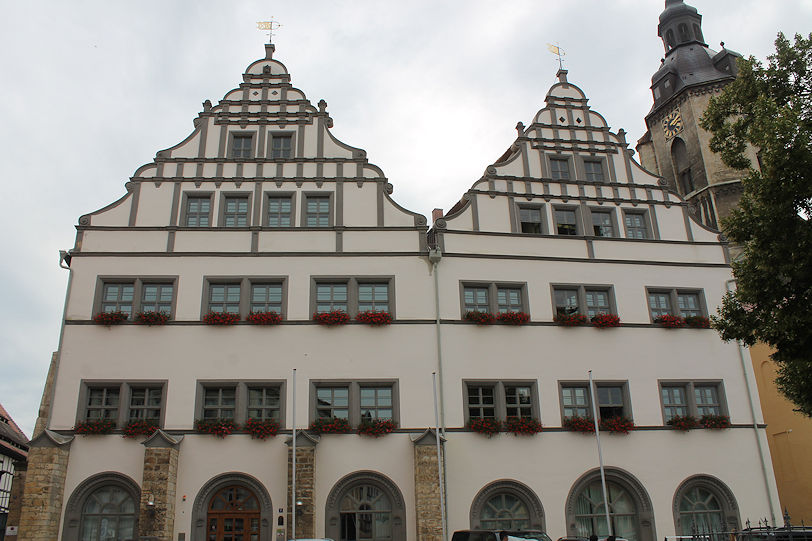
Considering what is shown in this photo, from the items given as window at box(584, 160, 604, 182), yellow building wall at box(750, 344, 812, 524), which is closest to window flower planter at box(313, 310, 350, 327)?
window at box(584, 160, 604, 182)

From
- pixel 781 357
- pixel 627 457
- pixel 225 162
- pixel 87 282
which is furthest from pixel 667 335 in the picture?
pixel 87 282

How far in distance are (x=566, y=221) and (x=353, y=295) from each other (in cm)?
807

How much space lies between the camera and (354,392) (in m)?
20.2

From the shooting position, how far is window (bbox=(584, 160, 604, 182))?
24.9m

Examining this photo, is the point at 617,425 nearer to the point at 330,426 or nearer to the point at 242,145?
the point at 330,426

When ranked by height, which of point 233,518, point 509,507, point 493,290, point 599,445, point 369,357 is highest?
point 493,290

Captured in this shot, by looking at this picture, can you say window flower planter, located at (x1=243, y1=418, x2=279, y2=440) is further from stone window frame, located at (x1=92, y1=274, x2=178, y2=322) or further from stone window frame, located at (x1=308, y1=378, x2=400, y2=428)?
stone window frame, located at (x1=92, y1=274, x2=178, y2=322)

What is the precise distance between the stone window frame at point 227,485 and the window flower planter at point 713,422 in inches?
526

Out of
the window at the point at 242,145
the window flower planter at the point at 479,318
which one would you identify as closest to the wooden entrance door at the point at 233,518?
the window flower planter at the point at 479,318

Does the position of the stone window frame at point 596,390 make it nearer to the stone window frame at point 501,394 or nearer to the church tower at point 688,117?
the stone window frame at point 501,394

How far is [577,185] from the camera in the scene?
79.6 ft

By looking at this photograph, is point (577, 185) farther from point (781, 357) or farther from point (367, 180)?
point (781, 357)

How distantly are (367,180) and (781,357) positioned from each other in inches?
536

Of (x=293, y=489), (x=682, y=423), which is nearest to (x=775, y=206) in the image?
(x=682, y=423)
